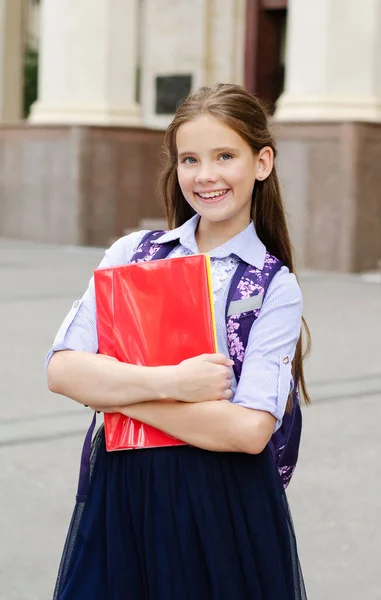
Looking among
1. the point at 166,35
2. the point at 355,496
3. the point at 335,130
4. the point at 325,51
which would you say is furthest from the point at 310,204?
the point at 355,496

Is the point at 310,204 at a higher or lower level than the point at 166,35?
lower

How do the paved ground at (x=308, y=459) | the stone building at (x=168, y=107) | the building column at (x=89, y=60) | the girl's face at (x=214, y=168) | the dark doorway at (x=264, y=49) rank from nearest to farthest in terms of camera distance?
the girl's face at (x=214, y=168), the paved ground at (x=308, y=459), the stone building at (x=168, y=107), the building column at (x=89, y=60), the dark doorway at (x=264, y=49)

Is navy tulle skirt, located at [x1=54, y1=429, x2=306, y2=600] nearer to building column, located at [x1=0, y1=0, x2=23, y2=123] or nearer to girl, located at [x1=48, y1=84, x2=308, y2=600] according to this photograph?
girl, located at [x1=48, y1=84, x2=308, y2=600]

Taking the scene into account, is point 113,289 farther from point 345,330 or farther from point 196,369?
point 345,330

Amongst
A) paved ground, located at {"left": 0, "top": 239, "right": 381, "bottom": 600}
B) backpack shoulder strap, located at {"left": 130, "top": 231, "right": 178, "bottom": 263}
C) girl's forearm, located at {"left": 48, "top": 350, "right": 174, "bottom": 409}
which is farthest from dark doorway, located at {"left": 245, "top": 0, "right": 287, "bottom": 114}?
girl's forearm, located at {"left": 48, "top": 350, "right": 174, "bottom": 409}

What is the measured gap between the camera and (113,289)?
2.31 meters

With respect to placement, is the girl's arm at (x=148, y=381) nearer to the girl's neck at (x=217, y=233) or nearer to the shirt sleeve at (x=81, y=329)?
the shirt sleeve at (x=81, y=329)

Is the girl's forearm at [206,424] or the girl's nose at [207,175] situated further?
the girl's nose at [207,175]

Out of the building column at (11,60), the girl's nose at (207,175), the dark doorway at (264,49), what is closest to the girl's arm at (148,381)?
the girl's nose at (207,175)

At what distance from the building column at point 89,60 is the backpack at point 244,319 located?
43.1 feet

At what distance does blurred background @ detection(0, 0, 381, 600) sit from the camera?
4602 mm

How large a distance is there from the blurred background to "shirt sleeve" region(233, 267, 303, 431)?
0.77 meters

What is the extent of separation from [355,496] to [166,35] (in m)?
14.7

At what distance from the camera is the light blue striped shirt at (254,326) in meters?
2.35
